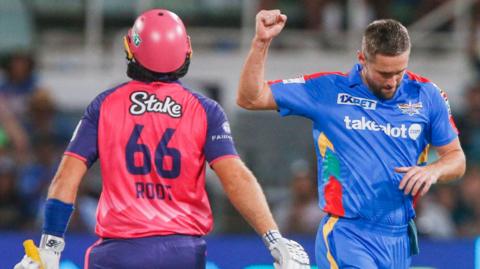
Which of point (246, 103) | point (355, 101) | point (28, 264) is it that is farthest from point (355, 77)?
point (28, 264)

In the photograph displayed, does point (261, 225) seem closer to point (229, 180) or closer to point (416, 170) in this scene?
point (229, 180)

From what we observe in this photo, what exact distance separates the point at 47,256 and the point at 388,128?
2157 mm

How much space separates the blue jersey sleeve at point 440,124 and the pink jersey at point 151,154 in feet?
5.08

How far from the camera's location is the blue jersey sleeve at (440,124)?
6367mm

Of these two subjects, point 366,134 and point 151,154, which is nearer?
point 151,154

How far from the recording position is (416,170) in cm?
596

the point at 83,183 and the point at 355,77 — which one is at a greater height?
the point at 355,77

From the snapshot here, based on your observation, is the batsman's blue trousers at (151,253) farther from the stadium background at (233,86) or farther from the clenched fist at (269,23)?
the stadium background at (233,86)

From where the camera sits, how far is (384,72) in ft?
20.2

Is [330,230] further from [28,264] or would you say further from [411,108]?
[28,264]

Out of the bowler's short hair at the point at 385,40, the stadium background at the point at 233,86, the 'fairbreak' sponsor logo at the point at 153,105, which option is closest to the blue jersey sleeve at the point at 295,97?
the bowler's short hair at the point at 385,40

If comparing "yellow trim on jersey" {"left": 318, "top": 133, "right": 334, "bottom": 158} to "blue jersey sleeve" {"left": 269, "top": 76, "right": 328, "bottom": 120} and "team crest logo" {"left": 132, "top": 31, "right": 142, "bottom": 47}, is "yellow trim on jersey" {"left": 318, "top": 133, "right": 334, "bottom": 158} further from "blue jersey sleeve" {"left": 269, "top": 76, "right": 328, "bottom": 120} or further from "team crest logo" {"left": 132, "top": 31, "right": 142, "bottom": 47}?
"team crest logo" {"left": 132, "top": 31, "right": 142, "bottom": 47}

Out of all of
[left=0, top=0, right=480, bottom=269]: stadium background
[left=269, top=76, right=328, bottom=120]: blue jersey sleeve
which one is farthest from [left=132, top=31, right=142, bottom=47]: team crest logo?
[left=0, top=0, right=480, bottom=269]: stadium background

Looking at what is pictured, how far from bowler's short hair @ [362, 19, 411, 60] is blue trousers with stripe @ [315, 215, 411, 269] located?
3.09 ft
